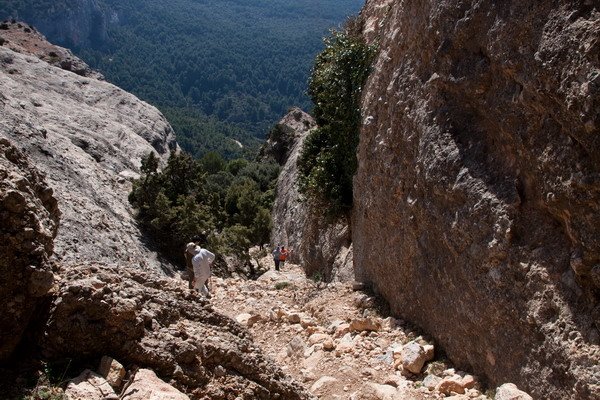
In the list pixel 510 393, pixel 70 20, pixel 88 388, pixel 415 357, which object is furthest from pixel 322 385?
pixel 70 20

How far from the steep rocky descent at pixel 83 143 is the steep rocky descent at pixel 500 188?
523cm

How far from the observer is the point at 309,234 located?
1719cm

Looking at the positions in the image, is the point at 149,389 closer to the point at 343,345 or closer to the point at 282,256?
the point at 343,345

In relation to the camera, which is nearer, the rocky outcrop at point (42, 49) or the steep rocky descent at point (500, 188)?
the steep rocky descent at point (500, 188)

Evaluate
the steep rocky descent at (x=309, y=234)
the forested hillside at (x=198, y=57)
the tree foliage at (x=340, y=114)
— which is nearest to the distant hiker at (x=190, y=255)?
the steep rocky descent at (x=309, y=234)

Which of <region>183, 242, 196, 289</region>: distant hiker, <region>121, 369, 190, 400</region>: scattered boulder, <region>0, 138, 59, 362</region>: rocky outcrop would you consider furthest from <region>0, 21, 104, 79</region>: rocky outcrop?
<region>121, 369, 190, 400</region>: scattered boulder

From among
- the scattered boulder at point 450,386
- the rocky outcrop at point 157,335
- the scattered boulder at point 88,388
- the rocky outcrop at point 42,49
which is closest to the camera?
the scattered boulder at point 88,388

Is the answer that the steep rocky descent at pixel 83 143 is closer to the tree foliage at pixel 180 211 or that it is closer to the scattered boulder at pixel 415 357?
the tree foliage at pixel 180 211

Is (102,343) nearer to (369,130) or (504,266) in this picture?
(504,266)

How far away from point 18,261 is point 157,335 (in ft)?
4.26

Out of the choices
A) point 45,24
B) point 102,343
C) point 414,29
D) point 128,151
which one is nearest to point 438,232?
point 414,29

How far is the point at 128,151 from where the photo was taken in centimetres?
2494

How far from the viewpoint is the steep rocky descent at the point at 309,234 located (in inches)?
570

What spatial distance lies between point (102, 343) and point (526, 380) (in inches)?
172
